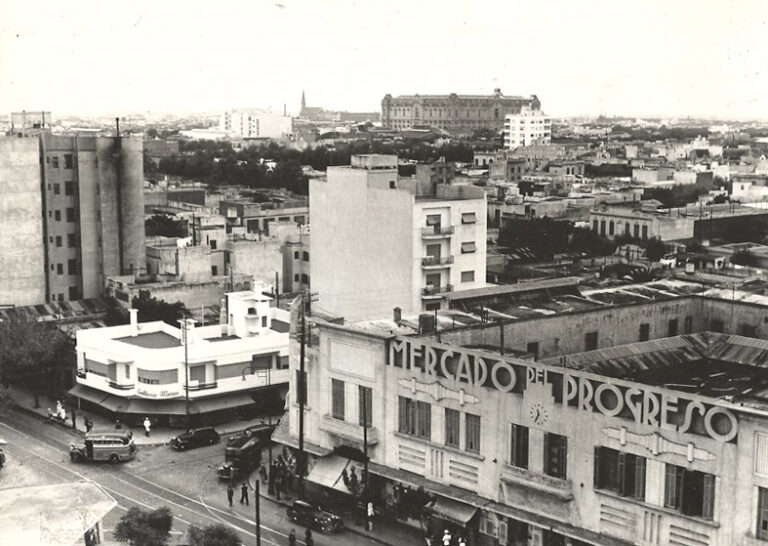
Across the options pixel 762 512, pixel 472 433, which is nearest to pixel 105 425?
pixel 472 433

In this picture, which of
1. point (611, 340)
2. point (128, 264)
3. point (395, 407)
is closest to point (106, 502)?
point (395, 407)

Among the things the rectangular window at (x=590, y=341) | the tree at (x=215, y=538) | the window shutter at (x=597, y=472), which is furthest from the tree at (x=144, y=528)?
the rectangular window at (x=590, y=341)

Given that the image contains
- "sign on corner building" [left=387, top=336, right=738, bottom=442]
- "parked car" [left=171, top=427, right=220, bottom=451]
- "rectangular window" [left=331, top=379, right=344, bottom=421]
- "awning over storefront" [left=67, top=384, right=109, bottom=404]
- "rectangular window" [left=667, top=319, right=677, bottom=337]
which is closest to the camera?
"sign on corner building" [left=387, top=336, right=738, bottom=442]

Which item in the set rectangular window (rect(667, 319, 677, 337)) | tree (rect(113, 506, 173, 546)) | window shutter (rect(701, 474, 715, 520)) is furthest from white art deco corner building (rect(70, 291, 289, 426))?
window shutter (rect(701, 474, 715, 520))

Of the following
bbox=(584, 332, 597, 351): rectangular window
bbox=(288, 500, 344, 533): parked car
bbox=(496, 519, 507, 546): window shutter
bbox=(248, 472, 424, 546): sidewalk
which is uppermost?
bbox=(584, 332, 597, 351): rectangular window

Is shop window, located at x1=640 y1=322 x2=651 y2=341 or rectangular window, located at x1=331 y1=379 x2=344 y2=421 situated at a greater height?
shop window, located at x1=640 y1=322 x2=651 y2=341

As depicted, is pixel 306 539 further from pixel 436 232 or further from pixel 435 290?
pixel 436 232

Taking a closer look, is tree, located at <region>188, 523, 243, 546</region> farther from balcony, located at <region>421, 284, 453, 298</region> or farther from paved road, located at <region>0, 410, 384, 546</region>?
balcony, located at <region>421, 284, 453, 298</region>
